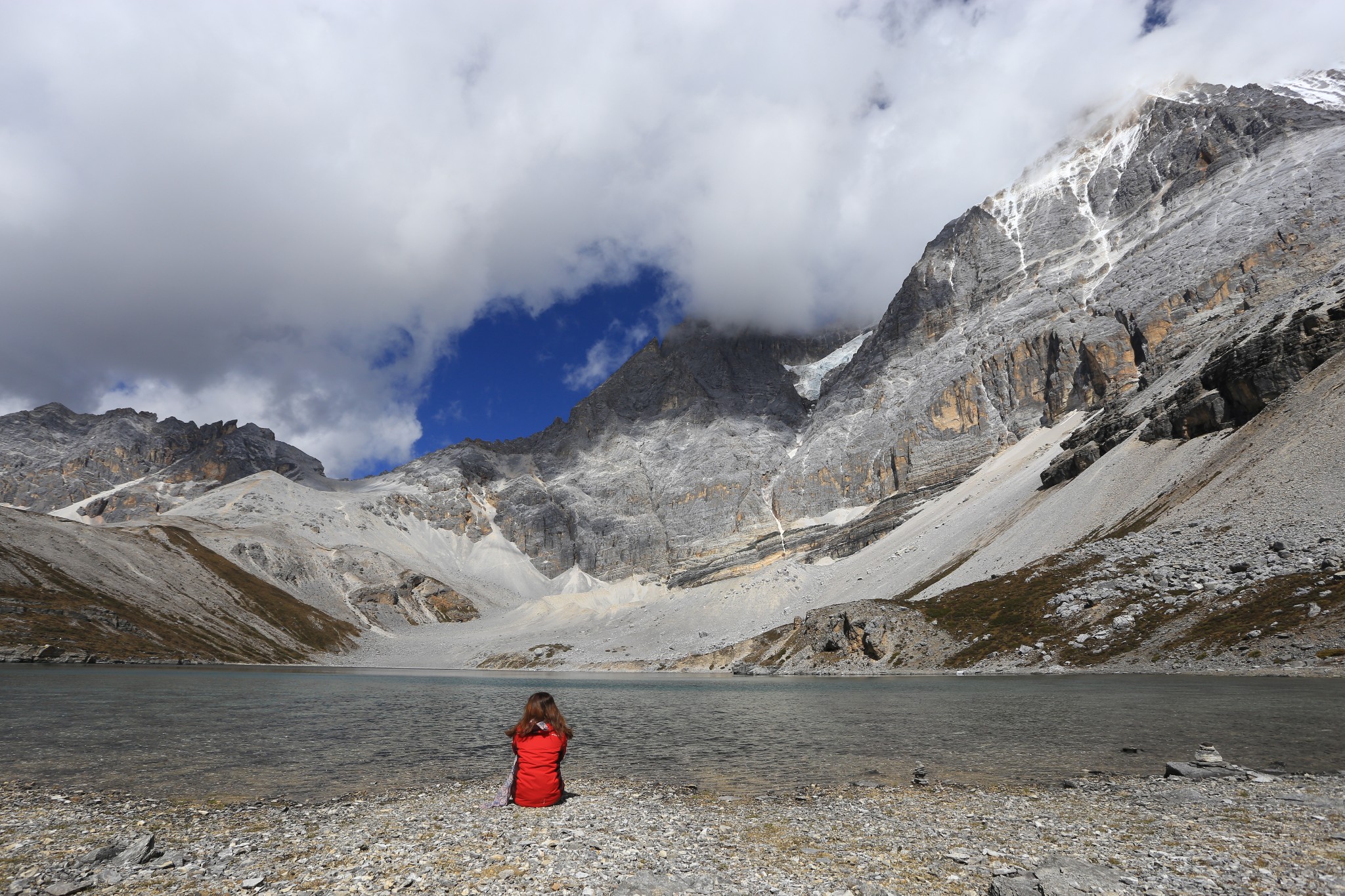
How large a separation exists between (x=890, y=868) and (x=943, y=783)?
927 centimetres

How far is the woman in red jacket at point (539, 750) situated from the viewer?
15.2 meters

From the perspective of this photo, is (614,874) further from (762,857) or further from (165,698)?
(165,698)

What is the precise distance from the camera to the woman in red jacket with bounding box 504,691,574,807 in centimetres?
1524

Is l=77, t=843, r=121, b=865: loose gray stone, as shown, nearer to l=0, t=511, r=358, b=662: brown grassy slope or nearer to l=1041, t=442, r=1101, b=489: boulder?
l=0, t=511, r=358, b=662: brown grassy slope

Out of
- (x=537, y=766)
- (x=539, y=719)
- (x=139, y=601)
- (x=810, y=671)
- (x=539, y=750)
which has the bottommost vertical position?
(x=810, y=671)

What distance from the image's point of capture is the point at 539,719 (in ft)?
50.1

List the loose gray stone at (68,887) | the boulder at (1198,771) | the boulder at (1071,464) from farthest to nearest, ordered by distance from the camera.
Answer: the boulder at (1071,464) < the boulder at (1198,771) < the loose gray stone at (68,887)

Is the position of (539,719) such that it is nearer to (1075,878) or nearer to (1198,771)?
(1075,878)

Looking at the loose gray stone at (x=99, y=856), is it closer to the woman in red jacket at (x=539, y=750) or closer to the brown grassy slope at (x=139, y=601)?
the woman in red jacket at (x=539, y=750)

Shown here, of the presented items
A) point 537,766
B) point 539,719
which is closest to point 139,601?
point 537,766

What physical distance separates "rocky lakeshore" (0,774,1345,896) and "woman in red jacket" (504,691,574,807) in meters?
0.51

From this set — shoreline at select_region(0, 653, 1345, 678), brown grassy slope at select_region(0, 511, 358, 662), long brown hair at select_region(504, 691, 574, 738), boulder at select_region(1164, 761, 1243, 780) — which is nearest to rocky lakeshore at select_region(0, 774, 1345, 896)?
boulder at select_region(1164, 761, 1243, 780)

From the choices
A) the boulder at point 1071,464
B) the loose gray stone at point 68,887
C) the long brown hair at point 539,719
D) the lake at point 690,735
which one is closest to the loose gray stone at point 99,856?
the loose gray stone at point 68,887

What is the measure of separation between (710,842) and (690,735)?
1910 centimetres
